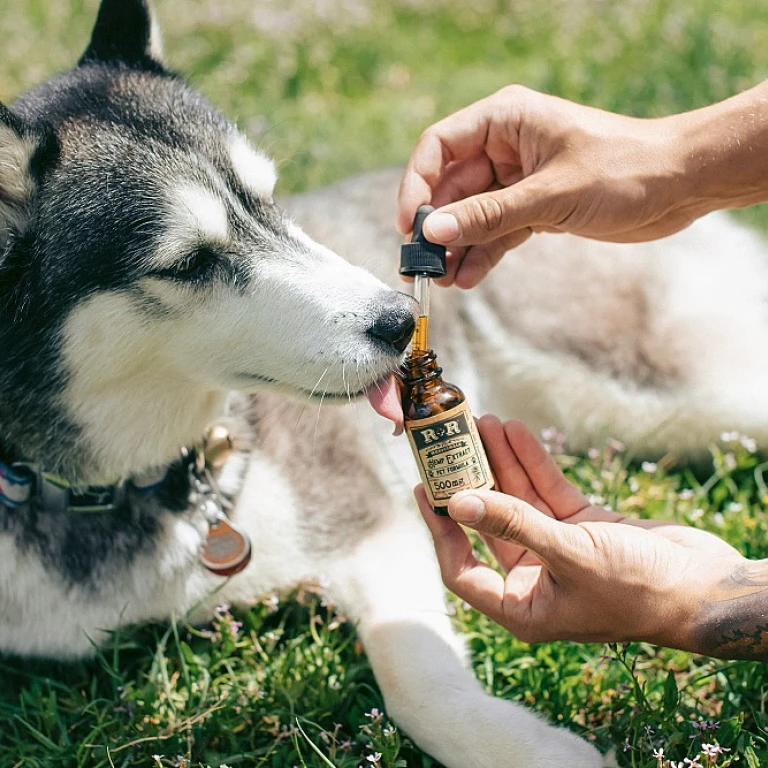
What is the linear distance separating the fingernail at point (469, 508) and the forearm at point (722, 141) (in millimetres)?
1200

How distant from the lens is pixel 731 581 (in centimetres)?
206

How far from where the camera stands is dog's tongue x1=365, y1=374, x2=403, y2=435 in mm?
2152

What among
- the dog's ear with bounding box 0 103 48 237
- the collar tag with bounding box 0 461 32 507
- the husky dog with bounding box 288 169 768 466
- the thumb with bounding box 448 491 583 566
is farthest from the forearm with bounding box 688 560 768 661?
the dog's ear with bounding box 0 103 48 237

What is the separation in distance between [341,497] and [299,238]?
3.06 feet

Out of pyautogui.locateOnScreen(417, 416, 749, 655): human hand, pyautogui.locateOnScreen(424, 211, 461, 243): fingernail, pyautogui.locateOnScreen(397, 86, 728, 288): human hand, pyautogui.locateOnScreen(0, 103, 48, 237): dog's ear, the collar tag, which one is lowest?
pyautogui.locateOnScreen(417, 416, 749, 655): human hand

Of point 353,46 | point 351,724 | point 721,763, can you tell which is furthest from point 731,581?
point 353,46

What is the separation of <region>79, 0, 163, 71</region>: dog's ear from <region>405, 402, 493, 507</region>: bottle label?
1.51 metres

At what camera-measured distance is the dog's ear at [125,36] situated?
2754mm

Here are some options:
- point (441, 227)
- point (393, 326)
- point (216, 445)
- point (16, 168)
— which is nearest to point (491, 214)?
point (441, 227)

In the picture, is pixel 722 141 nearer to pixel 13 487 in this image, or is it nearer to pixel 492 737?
pixel 492 737

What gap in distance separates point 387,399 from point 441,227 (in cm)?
45

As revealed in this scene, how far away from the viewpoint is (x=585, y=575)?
6.44ft

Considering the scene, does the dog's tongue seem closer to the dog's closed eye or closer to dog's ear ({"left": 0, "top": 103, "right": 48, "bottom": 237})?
the dog's closed eye

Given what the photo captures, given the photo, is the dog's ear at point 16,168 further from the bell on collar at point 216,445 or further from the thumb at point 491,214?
the thumb at point 491,214
